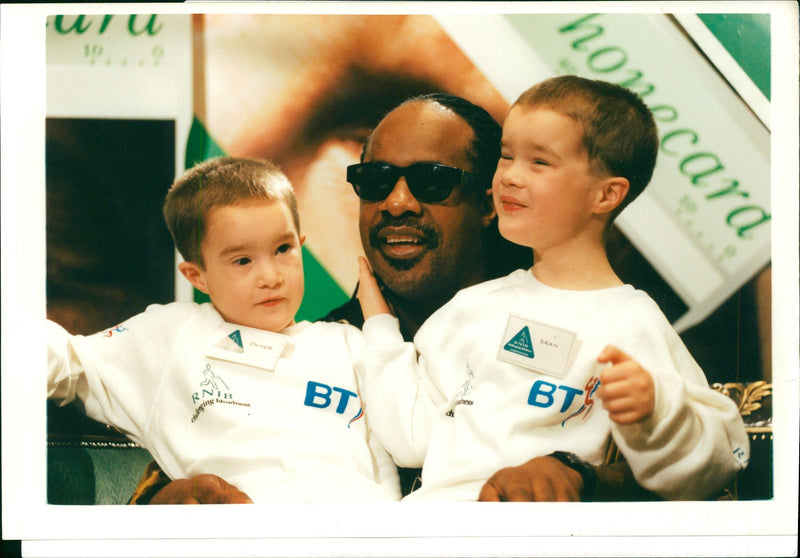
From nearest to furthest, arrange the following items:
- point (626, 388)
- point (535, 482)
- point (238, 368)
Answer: point (626, 388), point (535, 482), point (238, 368)

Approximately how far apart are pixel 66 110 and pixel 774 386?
213 centimetres

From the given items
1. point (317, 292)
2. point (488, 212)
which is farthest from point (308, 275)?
point (488, 212)

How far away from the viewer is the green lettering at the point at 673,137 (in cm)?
210

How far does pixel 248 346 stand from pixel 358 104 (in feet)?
2.40

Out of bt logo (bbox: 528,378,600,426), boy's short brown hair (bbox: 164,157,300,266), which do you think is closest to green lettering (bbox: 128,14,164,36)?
boy's short brown hair (bbox: 164,157,300,266)

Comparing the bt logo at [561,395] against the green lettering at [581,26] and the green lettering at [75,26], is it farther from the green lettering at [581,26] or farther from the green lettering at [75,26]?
the green lettering at [75,26]

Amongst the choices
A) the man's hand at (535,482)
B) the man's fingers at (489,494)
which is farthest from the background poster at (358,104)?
the man's fingers at (489,494)

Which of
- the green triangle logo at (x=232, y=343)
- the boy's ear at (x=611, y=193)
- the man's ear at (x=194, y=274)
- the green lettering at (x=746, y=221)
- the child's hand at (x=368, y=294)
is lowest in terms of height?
the green triangle logo at (x=232, y=343)

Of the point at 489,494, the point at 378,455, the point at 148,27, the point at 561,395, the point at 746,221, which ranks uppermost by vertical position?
the point at 148,27

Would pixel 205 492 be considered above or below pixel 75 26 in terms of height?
below

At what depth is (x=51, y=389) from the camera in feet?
6.93

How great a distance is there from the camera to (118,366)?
2.07m

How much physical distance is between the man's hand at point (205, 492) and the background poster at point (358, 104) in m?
0.10

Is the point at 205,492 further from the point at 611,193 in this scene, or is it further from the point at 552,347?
the point at 611,193
